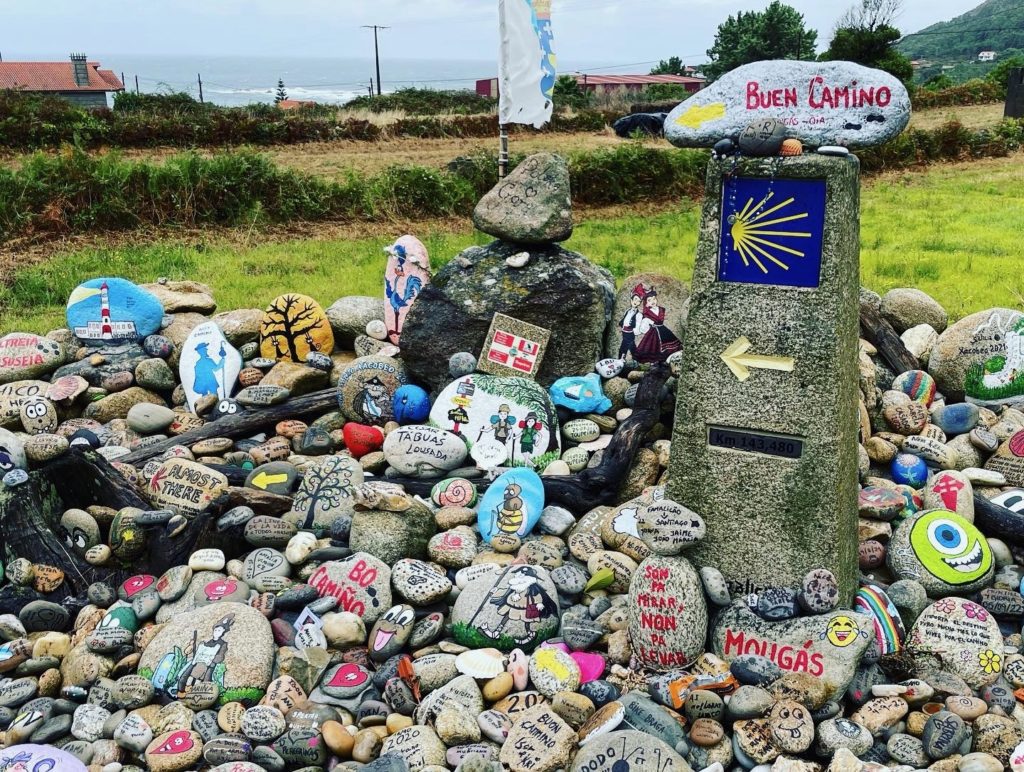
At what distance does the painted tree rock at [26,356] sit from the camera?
7355 millimetres

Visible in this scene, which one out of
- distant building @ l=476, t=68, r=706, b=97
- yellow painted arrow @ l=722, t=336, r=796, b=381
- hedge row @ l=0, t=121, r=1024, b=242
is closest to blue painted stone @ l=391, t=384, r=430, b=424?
yellow painted arrow @ l=722, t=336, r=796, b=381

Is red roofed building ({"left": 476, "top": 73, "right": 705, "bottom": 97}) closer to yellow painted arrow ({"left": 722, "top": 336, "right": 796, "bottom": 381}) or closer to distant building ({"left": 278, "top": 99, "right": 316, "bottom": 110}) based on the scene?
distant building ({"left": 278, "top": 99, "right": 316, "bottom": 110})

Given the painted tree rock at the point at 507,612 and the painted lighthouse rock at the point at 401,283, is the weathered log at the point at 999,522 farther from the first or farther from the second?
the painted lighthouse rock at the point at 401,283

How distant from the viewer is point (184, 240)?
1215 centimetres

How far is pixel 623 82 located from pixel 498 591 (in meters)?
44.0

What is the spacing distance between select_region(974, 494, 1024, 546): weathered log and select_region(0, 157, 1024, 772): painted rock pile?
2cm

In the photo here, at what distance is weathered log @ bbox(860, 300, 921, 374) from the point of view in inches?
261

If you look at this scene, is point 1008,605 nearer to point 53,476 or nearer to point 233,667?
point 233,667

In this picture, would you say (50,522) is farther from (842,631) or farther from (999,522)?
(999,522)

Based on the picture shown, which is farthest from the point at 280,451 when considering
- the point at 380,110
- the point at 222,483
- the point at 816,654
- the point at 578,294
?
the point at 380,110

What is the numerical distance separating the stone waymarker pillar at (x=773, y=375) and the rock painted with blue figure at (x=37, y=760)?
2737mm

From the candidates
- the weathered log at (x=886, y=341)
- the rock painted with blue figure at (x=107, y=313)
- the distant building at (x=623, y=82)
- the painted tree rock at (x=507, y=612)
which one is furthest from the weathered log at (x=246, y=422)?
the distant building at (x=623, y=82)

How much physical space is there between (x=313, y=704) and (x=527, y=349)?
3.09 metres

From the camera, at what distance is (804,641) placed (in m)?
3.84
